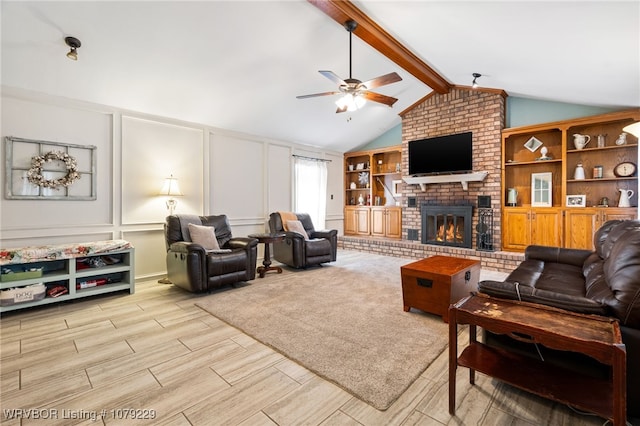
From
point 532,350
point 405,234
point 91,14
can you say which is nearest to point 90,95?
point 91,14

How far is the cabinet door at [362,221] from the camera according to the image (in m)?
7.34

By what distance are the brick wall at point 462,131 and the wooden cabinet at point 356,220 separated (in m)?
1.09

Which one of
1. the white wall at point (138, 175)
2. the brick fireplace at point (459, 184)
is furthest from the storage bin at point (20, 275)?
the brick fireplace at point (459, 184)

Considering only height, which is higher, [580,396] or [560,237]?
[560,237]

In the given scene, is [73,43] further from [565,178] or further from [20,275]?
[565,178]

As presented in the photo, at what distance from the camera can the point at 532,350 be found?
5.50 feet

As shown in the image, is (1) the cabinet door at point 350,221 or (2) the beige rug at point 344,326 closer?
(2) the beige rug at point 344,326

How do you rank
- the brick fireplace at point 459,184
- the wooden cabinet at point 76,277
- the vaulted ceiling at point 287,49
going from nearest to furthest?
the vaulted ceiling at point 287,49 → the wooden cabinet at point 76,277 → the brick fireplace at point 459,184

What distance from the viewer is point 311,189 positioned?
6.81 m

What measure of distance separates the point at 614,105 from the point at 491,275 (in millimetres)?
3026

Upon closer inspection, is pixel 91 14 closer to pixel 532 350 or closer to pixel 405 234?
pixel 532 350

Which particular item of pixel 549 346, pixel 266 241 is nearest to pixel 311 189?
pixel 266 241

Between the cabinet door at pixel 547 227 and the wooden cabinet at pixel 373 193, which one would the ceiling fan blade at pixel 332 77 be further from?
the cabinet door at pixel 547 227

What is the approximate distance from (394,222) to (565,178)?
10.5ft
